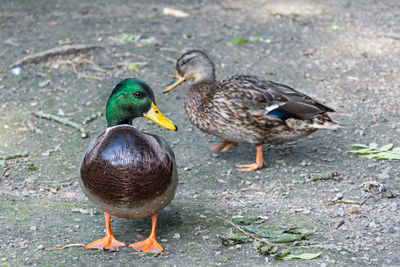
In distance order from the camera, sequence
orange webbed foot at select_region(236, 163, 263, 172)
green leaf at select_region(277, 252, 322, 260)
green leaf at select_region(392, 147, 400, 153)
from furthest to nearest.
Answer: orange webbed foot at select_region(236, 163, 263, 172) → green leaf at select_region(392, 147, 400, 153) → green leaf at select_region(277, 252, 322, 260)

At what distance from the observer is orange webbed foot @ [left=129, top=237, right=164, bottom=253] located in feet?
12.2

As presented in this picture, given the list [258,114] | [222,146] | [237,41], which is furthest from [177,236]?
[237,41]

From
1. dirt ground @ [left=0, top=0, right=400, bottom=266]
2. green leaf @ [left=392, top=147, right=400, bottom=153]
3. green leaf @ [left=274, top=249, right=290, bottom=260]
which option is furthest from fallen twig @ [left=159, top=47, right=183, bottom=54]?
green leaf @ [left=274, top=249, right=290, bottom=260]

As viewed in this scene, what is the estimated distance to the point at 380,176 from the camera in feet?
15.3

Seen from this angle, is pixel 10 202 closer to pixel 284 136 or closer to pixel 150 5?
pixel 284 136

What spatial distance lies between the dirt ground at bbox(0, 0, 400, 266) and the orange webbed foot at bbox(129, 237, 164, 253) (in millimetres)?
75

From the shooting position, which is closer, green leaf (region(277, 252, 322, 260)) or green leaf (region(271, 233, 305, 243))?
green leaf (region(277, 252, 322, 260))

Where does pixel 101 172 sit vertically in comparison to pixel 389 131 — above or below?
above

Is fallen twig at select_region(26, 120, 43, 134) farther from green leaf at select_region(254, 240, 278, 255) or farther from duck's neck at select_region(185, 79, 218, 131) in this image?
green leaf at select_region(254, 240, 278, 255)

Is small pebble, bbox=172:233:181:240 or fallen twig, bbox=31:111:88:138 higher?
small pebble, bbox=172:233:181:240

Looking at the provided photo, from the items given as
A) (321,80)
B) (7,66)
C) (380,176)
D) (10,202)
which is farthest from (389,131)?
(7,66)

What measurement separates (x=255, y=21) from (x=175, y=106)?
2846 mm

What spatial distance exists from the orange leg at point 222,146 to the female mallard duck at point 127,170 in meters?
1.86

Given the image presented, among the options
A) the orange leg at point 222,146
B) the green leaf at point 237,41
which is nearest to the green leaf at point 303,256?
the orange leg at point 222,146
